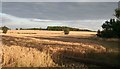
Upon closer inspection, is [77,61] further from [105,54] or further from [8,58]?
[8,58]

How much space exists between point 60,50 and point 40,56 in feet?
14.5

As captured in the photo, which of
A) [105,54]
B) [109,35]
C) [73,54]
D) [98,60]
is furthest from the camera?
[109,35]

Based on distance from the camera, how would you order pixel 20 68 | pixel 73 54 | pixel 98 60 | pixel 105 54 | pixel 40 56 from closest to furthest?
pixel 20 68
pixel 40 56
pixel 98 60
pixel 105 54
pixel 73 54

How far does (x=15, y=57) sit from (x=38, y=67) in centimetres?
123

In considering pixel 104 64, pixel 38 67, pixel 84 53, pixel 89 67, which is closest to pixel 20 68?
pixel 38 67

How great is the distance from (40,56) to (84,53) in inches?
155

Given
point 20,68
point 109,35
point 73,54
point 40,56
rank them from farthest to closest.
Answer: point 109,35, point 73,54, point 40,56, point 20,68

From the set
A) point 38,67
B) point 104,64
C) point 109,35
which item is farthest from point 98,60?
point 109,35

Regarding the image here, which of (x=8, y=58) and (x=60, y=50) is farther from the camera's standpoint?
(x=60, y=50)

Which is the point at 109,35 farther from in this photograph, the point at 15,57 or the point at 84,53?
the point at 15,57

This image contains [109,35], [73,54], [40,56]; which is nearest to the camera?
[40,56]

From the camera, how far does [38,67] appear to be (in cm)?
1121

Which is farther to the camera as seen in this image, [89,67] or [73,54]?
Result: [73,54]

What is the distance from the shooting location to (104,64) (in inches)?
497
